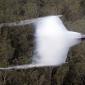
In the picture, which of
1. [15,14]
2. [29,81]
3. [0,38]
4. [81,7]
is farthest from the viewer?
[81,7]

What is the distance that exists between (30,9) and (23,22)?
0.43 feet

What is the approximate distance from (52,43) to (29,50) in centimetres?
14

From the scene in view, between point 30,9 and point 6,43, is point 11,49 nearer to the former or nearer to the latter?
point 6,43

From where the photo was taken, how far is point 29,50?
166 centimetres

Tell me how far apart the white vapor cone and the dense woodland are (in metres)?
0.03

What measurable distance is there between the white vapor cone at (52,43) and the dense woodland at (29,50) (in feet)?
0.10

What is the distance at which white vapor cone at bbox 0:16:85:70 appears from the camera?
5.35 ft

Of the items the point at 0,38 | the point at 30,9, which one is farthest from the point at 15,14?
the point at 0,38

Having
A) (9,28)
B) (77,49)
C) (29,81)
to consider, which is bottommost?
(29,81)

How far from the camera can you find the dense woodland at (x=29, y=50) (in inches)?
63.2

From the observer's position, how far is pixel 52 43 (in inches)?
66.6

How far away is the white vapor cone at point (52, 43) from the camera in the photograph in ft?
5.35

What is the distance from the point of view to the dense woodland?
1.61 metres

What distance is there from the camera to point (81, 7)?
2.02 meters
